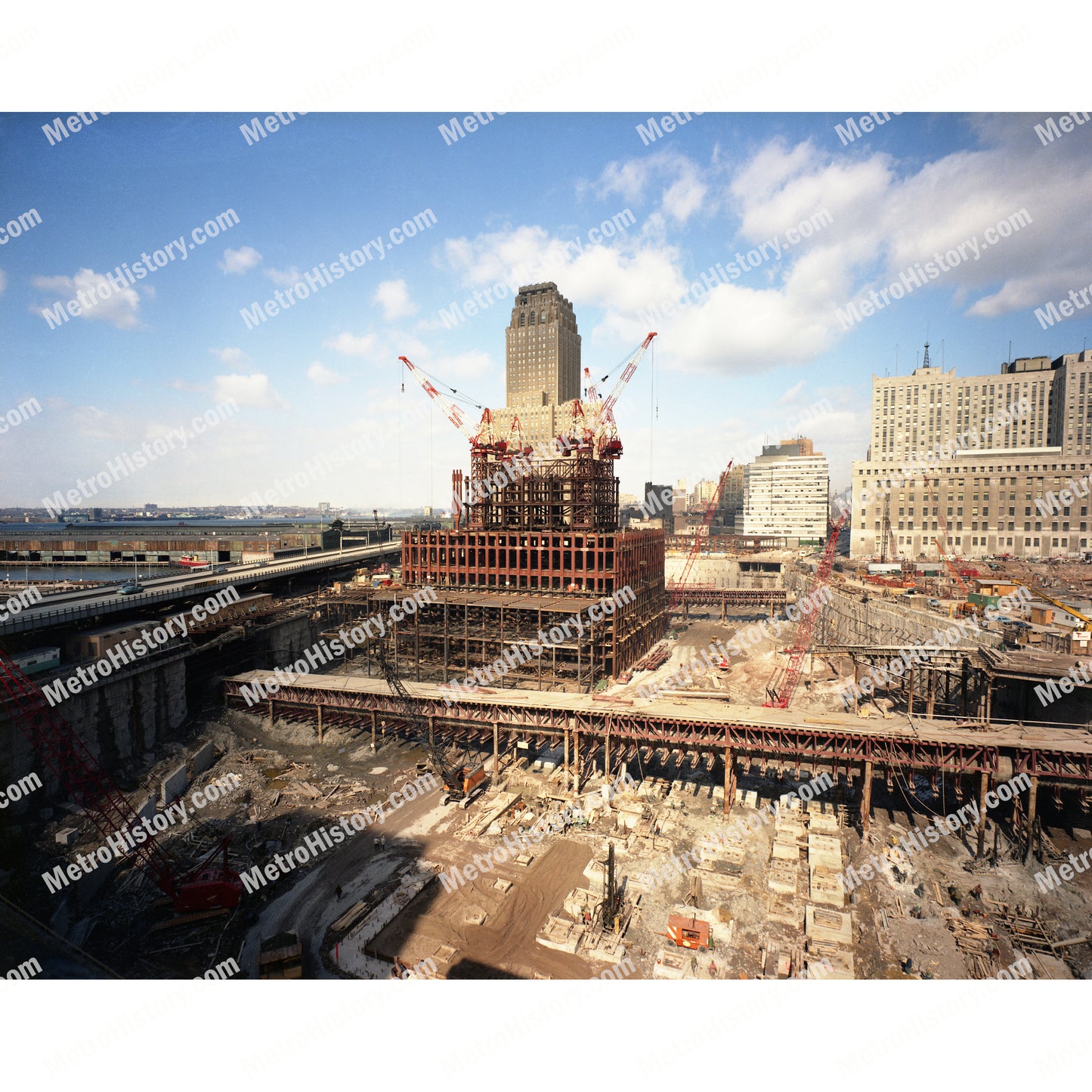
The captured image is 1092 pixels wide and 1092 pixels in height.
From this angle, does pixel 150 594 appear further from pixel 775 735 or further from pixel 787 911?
pixel 787 911

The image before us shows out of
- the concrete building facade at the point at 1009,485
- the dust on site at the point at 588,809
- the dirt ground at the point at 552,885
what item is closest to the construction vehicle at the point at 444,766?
the dust on site at the point at 588,809

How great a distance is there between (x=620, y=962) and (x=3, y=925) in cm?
2012

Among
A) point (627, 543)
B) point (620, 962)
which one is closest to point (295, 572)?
point (627, 543)

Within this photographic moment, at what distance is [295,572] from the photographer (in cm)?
6394

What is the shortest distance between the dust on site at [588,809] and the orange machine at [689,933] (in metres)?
0.09

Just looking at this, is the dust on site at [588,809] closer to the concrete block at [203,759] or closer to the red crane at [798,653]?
the concrete block at [203,759]

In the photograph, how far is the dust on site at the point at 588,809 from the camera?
834 inches

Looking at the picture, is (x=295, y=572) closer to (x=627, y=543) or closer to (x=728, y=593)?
(x=627, y=543)

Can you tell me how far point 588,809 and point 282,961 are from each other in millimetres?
17043

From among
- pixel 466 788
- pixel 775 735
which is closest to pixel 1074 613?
pixel 775 735

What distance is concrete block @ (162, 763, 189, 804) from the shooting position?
105 ft

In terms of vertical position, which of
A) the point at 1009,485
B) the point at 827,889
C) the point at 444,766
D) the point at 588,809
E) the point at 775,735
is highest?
the point at 1009,485

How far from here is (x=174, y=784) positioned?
108 feet

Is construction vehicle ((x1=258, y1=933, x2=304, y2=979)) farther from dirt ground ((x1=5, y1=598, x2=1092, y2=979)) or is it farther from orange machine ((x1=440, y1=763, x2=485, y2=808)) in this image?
orange machine ((x1=440, y1=763, x2=485, y2=808))
